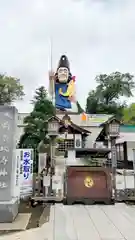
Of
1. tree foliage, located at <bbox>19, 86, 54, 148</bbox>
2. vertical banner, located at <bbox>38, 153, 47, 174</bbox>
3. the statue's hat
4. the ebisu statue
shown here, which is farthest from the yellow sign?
the statue's hat

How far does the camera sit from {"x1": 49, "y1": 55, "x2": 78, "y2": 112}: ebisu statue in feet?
95.3

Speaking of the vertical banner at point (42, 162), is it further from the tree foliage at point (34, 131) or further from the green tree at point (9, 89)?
the green tree at point (9, 89)

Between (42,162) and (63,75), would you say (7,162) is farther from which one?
(63,75)

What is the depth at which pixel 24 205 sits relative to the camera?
6977 millimetres

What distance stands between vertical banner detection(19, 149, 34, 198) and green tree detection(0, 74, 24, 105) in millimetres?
22713

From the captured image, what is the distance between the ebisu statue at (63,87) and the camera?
95.3 ft

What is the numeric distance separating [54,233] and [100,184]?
10.3 feet

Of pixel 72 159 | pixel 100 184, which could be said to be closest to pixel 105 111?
pixel 72 159

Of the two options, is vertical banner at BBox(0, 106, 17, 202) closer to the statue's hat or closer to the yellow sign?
the yellow sign

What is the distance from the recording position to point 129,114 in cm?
3716

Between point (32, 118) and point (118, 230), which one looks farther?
point (32, 118)

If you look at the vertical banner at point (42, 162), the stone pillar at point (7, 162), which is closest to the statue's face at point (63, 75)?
the vertical banner at point (42, 162)

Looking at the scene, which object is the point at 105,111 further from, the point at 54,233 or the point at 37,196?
the point at 54,233

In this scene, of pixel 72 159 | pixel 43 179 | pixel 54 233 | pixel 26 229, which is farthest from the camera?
pixel 72 159
